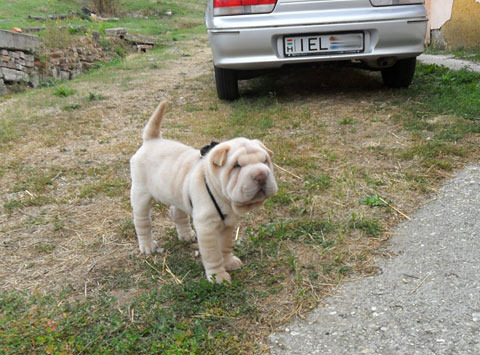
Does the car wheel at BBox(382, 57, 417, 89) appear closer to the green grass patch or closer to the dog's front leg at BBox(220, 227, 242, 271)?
the green grass patch

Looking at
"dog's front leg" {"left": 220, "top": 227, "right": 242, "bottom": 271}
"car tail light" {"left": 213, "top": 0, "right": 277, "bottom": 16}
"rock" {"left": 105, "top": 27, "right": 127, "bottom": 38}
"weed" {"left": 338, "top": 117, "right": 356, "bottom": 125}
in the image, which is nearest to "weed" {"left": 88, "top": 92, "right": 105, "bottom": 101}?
"car tail light" {"left": 213, "top": 0, "right": 277, "bottom": 16}

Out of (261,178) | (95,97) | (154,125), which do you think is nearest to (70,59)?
(95,97)

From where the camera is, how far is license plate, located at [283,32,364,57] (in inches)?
172

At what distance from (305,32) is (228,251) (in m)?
2.89

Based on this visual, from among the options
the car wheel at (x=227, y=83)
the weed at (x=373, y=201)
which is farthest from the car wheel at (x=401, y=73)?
the weed at (x=373, y=201)

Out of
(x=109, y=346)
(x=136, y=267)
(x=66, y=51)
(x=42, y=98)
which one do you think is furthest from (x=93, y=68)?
(x=109, y=346)

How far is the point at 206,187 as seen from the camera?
206 centimetres

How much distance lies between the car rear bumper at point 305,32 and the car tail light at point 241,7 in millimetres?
102

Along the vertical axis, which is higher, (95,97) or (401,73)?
→ (401,73)

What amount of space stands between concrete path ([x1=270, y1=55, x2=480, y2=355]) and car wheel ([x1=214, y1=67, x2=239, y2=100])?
3.19 metres

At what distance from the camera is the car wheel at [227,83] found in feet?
16.4

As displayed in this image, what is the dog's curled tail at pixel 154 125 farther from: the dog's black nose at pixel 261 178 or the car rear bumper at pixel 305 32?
the car rear bumper at pixel 305 32

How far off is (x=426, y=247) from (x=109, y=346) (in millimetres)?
1673

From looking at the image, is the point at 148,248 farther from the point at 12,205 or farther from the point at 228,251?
the point at 12,205
